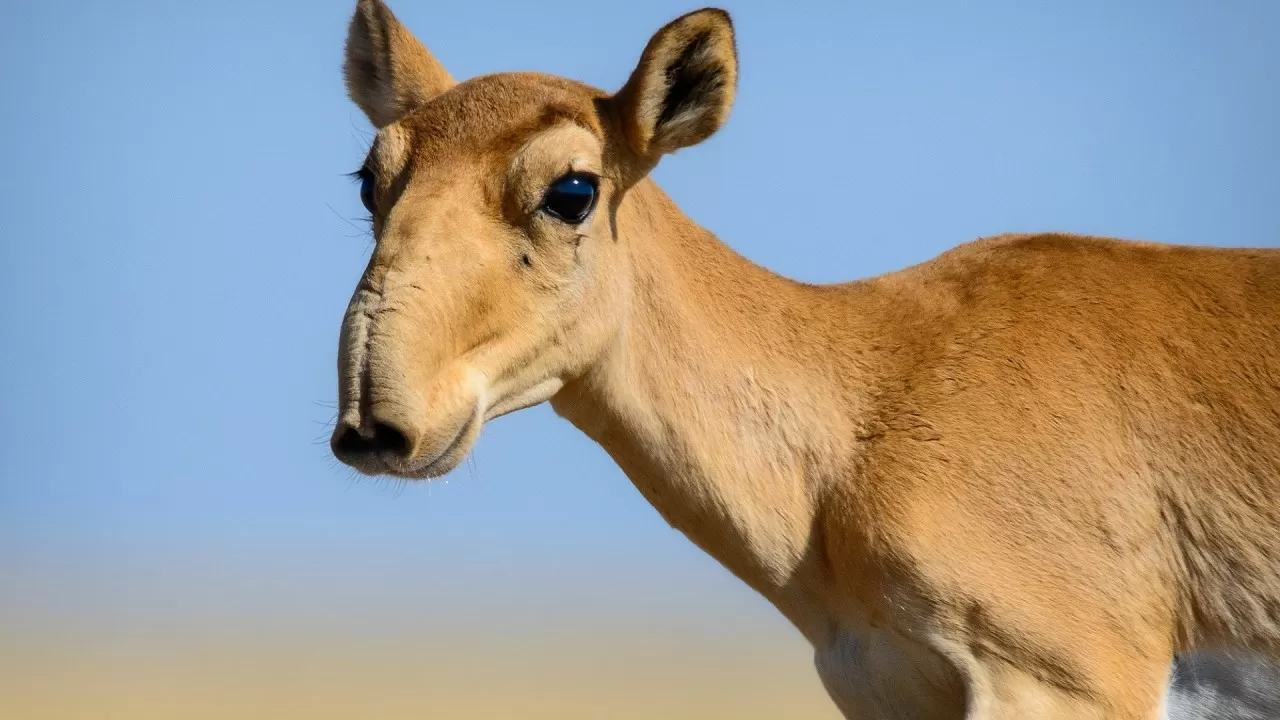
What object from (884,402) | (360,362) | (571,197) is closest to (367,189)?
(571,197)

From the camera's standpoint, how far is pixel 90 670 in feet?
204

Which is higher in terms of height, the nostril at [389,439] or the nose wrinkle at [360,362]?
the nose wrinkle at [360,362]

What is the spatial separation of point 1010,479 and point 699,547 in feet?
6.04

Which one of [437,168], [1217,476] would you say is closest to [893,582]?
[1217,476]

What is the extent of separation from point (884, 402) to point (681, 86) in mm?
2118

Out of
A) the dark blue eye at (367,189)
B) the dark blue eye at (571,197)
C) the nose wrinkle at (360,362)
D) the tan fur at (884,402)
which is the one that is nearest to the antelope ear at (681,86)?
the tan fur at (884,402)

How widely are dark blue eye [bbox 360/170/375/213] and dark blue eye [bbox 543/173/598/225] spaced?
3.45ft

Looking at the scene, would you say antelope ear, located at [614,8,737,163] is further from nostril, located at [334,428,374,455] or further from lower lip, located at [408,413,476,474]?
nostril, located at [334,428,374,455]

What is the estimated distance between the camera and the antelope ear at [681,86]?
937 cm

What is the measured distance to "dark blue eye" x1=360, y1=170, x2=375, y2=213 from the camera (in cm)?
934

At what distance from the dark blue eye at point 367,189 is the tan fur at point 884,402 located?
0.28 ft

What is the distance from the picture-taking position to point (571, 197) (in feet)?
29.7

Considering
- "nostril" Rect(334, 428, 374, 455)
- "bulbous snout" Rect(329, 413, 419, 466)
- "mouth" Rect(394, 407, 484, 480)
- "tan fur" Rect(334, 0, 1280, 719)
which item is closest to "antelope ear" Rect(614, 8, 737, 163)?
"tan fur" Rect(334, 0, 1280, 719)

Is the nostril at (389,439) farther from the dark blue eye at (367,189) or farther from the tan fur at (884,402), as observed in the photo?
the dark blue eye at (367,189)
